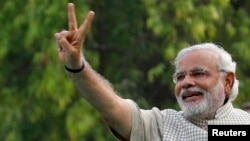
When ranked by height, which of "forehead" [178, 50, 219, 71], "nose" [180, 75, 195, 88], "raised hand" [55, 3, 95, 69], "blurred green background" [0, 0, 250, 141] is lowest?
"blurred green background" [0, 0, 250, 141]

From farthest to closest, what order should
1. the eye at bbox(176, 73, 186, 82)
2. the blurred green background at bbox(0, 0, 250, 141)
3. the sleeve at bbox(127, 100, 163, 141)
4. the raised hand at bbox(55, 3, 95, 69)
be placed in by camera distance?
the blurred green background at bbox(0, 0, 250, 141) < the eye at bbox(176, 73, 186, 82) < the sleeve at bbox(127, 100, 163, 141) < the raised hand at bbox(55, 3, 95, 69)

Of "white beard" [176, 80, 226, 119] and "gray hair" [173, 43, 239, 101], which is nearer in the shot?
"white beard" [176, 80, 226, 119]

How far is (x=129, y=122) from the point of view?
225 inches

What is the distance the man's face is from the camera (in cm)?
582

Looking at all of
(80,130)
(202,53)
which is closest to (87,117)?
(80,130)

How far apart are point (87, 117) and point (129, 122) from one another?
18.0ft

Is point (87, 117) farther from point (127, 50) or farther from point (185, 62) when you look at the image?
point (185, 62)

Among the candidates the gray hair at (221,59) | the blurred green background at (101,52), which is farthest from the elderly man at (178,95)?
the blurred green background at (101,52)

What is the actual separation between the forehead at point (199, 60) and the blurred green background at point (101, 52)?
4711 millimetres

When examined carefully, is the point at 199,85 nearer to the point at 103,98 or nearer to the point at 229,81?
the point at 229,81

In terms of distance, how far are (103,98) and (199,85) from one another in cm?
54

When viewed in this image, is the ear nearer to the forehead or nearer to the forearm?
the forehead

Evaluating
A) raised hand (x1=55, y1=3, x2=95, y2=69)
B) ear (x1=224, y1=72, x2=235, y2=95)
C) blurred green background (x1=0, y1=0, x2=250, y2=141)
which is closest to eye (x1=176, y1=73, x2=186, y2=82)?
ear (x1=224, y1=72, x2=235, y2=95)

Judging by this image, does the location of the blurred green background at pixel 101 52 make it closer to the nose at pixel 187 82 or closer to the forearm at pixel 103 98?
the nose at pixel 187 82
